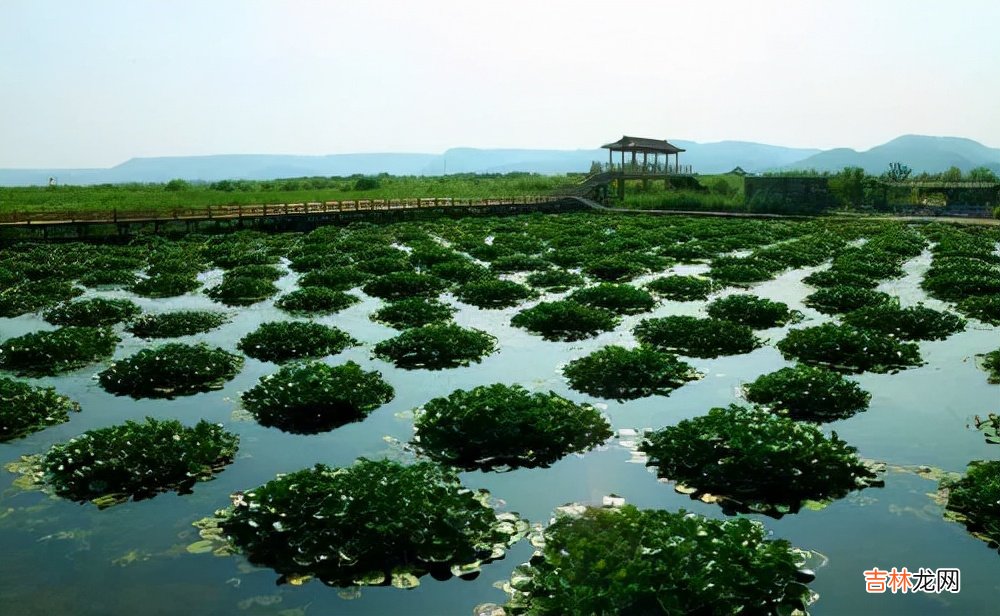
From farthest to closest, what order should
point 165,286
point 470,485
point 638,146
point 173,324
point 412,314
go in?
1. point 638,146
2. point 165,286
3. point 412,314
4. point 173,324
5. point 470,485

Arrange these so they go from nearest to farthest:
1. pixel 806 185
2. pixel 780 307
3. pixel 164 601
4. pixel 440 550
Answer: pixel 164 601 → pixel 440 550 → pixel 780 307 → pixel 806 185

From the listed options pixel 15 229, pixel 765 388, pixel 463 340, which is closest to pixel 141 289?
pixel 463 340

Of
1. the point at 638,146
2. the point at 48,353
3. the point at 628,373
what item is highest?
the point at 638,146

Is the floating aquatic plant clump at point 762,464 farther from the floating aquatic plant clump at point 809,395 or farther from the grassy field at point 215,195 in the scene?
the grassy field at point 215,195

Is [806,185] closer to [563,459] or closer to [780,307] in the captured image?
[780,307]

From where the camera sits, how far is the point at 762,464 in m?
11.9

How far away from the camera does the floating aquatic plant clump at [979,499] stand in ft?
34.8

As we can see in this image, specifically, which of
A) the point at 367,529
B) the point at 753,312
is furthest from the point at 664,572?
the point at 753,312

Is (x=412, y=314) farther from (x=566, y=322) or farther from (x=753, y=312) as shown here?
(x=753, y=312)

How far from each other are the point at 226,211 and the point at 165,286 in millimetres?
27495

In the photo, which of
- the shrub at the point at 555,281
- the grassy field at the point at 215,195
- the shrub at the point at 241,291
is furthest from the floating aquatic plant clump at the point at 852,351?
the grassy field at the point at 215,195

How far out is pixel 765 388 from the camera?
16.3 meters

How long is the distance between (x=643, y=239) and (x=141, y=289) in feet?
91.7

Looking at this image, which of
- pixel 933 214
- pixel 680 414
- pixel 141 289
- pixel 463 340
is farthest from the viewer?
pixel 933 214
